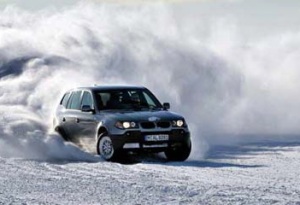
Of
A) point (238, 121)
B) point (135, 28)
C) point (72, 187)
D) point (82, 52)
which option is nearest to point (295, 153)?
point (72, 187)

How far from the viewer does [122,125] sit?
14.7 meters

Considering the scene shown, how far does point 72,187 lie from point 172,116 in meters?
4.49

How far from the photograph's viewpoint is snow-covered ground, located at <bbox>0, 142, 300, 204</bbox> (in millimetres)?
9859

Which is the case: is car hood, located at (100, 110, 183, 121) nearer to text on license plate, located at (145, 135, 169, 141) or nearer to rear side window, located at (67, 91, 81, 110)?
text on license plate, located at (145, 135, 169, 141)

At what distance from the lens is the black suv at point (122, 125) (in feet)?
48.3

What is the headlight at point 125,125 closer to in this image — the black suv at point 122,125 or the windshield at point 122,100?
the black suv at point 122,125

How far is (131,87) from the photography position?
16.3 m

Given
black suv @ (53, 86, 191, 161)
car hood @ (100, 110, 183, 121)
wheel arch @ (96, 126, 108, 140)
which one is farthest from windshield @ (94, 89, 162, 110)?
wheel arch @ (96, 126, 108, 140)

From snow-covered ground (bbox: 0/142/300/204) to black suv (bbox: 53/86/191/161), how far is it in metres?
0.37

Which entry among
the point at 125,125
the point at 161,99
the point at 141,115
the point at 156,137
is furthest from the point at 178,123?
the point at 161,99

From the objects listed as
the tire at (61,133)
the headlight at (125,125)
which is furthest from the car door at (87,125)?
the headlight at (125,125)

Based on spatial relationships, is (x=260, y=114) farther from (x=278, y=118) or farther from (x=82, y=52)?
(x=82, y=52)

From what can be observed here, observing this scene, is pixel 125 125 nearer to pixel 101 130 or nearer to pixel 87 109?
pixel 101 130

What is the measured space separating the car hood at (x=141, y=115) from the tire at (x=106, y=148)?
1.31 feet
